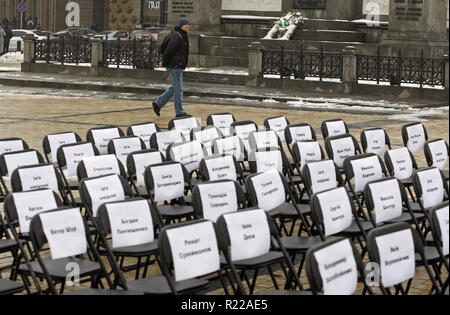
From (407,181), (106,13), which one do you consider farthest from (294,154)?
(106,13)

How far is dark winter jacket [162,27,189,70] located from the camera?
19.0 m

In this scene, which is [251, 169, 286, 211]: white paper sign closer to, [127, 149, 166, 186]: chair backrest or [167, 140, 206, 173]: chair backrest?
[127, 149, 166, 186]: chair backrest

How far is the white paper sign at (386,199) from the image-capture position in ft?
24.6

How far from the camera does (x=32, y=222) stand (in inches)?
250

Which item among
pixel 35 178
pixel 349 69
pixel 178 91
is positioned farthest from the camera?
pixel 349 69

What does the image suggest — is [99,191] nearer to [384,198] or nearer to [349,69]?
[384,198]

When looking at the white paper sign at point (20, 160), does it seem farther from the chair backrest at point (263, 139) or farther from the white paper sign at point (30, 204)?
the chair backrest at point (263, 139)

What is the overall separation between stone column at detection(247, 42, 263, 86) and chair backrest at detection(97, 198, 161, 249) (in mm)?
19875

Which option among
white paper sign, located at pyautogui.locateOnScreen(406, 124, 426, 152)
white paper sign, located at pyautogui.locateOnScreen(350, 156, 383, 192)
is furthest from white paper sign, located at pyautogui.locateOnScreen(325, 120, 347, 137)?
white paper sign, located at pyautogui.locateOnScreen(350, 156, 383, 192)

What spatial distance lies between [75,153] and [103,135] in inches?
50.0

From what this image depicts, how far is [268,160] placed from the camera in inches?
380

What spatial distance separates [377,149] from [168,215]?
346 centimetres

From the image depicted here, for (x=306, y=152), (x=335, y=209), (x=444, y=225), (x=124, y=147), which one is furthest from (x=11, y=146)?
(x=444, y=225)
